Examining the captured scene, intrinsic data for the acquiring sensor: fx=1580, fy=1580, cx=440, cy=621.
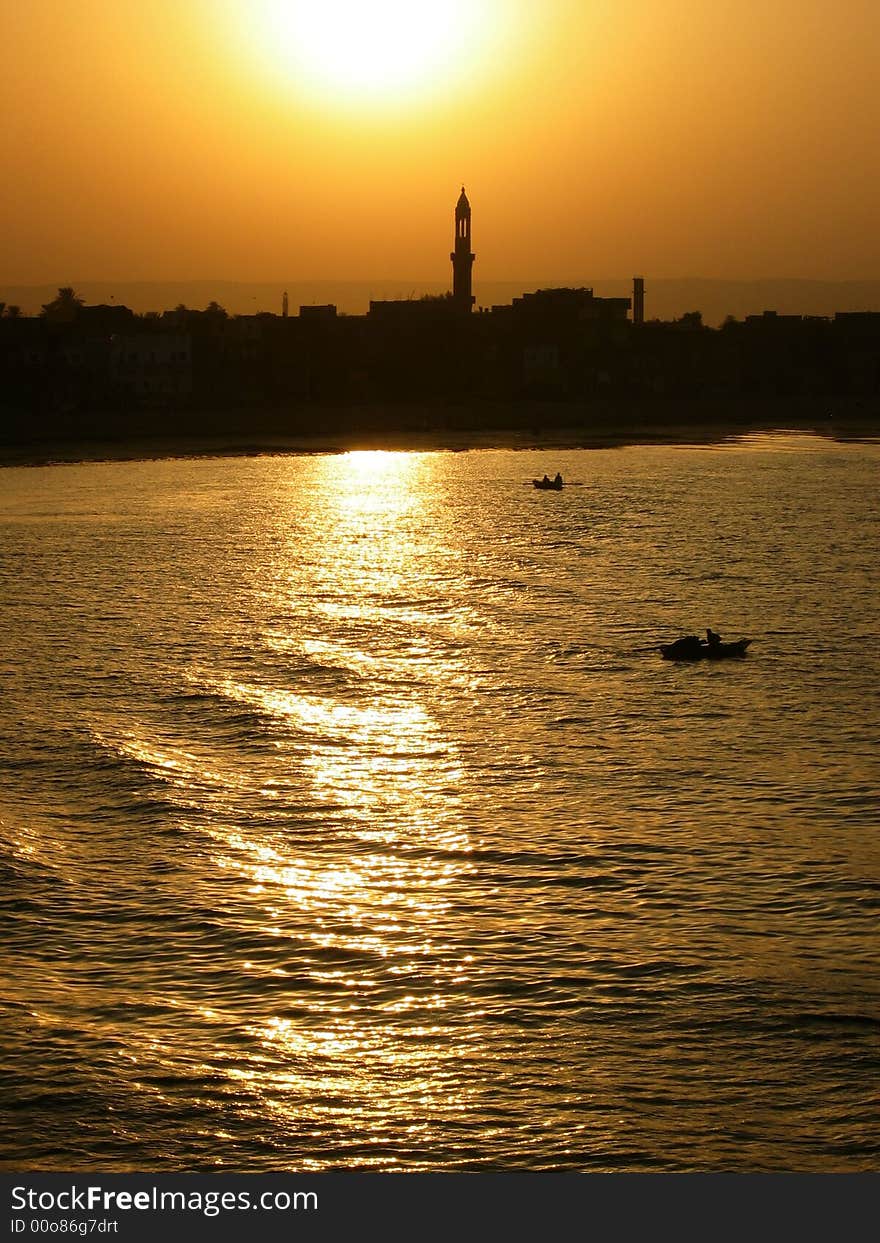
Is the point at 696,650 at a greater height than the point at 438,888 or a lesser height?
greater

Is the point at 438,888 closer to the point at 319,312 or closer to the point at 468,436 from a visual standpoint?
the point at 468,436

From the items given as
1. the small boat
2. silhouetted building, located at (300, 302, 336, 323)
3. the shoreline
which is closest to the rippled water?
the small boat

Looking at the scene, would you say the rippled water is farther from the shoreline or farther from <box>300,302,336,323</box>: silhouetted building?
<box>300,302,336,323</box>: silhouetted building

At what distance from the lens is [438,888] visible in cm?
1750

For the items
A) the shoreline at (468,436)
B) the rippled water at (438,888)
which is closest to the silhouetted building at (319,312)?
the shoreline at (468,436)

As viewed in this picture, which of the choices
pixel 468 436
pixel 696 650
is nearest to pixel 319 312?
pixel 468 436

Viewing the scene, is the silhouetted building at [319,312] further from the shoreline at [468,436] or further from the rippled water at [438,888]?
the rippled water at [438,888]

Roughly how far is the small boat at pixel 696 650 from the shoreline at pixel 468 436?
77407mm

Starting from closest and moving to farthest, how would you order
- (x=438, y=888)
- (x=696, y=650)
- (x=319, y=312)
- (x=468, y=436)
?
1. (x=438, y=888)
2. (x=696, y=650)
3. (x=468, y=436)
4. (x=319, y=312)

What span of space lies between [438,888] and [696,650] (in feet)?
51.0

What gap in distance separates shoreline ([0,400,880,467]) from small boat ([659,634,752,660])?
77.4m

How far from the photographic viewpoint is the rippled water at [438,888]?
1242cm

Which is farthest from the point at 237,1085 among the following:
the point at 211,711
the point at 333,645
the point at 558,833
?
the point at 333,645

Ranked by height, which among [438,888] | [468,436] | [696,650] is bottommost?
[438,888]
